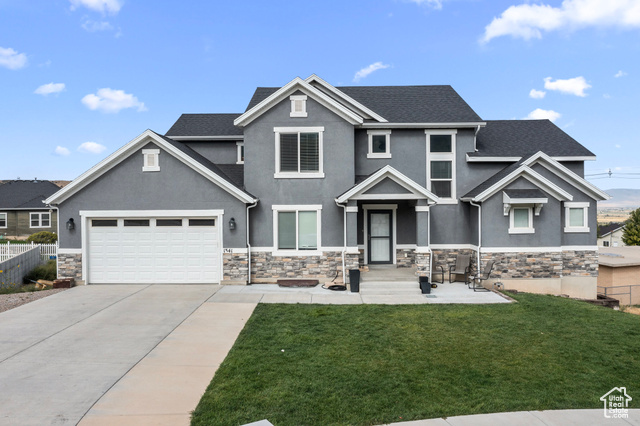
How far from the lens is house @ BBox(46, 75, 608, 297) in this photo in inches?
564

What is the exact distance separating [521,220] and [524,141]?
4200 millimetres

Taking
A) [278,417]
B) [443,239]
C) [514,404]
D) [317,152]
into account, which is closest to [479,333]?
[514,404]

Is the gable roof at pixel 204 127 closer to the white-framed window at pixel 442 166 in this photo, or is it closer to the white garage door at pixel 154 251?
the white garage door at pixel 154 251

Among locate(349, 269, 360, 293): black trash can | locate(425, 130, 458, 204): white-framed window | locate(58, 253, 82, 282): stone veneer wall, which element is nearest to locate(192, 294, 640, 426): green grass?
locate(349, 269, 360, 293): black trash can

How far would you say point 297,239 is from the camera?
48.9 ft

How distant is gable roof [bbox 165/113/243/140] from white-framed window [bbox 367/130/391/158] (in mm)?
5393

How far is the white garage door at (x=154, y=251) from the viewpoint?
47.5ft

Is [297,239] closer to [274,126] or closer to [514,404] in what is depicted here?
[274,126]

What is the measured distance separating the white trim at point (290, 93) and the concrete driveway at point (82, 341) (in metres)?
6.28

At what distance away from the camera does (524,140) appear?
17281 mm

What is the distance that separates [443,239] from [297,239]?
566 cm

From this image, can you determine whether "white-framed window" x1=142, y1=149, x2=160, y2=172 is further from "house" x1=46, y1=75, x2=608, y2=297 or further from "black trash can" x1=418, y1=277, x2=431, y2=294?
"black trash can" x1=418, y1=277, x2=431, y2=294

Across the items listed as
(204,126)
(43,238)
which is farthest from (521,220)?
(43,238)

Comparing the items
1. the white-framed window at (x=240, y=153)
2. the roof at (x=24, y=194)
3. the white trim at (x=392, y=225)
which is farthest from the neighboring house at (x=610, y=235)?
the roof at (x=24, y=194)
